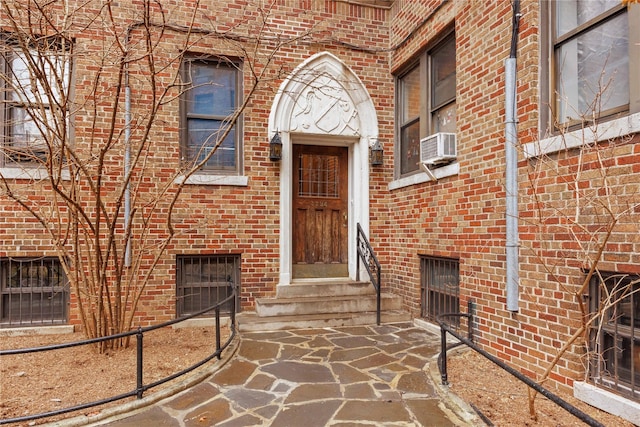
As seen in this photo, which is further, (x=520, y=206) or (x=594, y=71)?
(x=520, y=206)

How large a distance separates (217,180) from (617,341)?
16.9ft

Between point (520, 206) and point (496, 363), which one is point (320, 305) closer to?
point (520, 206)

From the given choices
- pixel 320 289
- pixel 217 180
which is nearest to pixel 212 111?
pixel 217 180

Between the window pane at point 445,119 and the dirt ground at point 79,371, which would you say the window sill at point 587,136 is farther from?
the dirt ground at point 79,371

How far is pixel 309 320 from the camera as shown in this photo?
5.59 metres

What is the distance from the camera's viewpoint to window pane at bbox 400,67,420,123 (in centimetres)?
641

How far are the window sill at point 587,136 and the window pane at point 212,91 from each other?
4491mm

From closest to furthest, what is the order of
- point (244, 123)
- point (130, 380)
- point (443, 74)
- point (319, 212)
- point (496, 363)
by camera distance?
point (496, 363) → point (130, 380) → point (443, 74) → point (244, 123) → point (319, 212)

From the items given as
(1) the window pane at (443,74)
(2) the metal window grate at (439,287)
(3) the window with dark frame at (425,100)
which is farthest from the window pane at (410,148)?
(2) the metal window grate at (439,287)

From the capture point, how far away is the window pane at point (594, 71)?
3303 millimetres

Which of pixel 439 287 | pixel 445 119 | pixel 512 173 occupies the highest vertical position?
pixel 445 119

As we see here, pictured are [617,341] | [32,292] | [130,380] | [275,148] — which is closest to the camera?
[617,341]

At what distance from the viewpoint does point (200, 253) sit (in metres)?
6.00

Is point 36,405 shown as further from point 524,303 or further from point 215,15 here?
point 215,15
